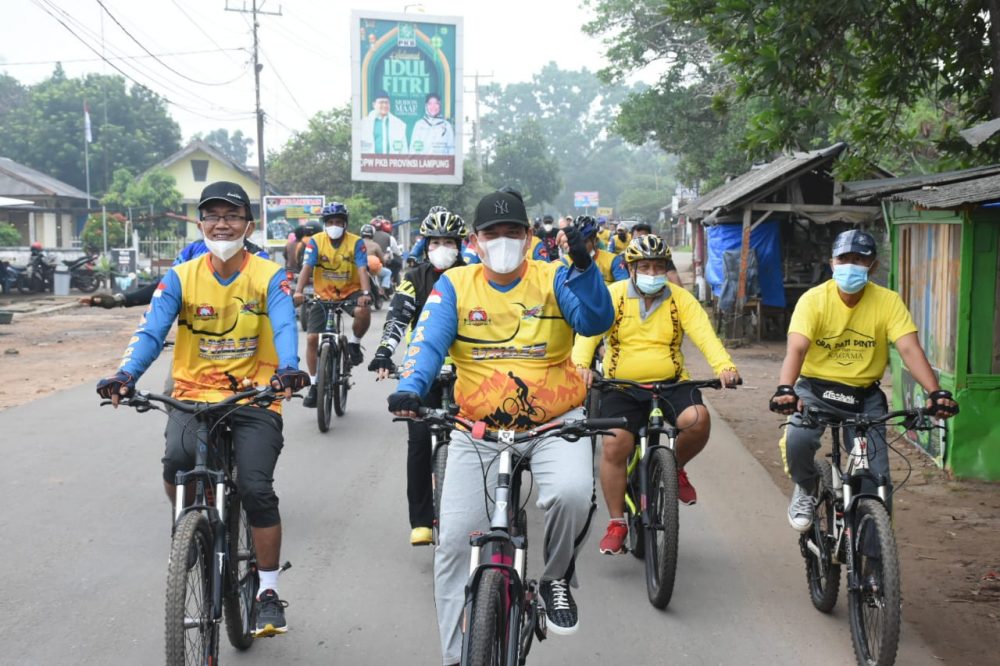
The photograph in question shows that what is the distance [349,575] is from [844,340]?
2.89m

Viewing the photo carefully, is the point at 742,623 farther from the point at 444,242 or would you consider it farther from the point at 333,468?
the point at 333,468

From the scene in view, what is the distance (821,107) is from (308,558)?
7590 mm

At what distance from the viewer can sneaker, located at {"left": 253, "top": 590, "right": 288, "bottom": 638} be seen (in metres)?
4.59

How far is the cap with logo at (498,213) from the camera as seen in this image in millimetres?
4219

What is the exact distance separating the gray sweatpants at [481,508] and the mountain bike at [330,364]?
5.83m

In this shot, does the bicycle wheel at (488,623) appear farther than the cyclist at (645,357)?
No

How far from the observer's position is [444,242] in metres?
6.72

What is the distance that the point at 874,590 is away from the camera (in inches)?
182

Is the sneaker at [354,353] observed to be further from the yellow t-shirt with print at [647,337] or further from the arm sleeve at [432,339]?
the arm sleeve at [432,339]

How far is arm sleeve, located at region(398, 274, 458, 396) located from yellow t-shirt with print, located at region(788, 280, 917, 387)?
198 cm

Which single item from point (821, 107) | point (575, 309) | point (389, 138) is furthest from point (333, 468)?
point (389, 138)

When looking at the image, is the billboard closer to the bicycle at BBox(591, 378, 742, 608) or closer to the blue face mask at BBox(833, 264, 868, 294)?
the bicycle at BBox(591, 378, 742, 608)

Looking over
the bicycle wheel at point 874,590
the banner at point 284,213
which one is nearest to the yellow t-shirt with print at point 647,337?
the bicycle wheel at point 874,590

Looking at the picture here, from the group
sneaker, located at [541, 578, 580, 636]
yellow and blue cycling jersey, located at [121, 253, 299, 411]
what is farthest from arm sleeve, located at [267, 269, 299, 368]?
sneaker, located at [541, 578, 580, 636]
